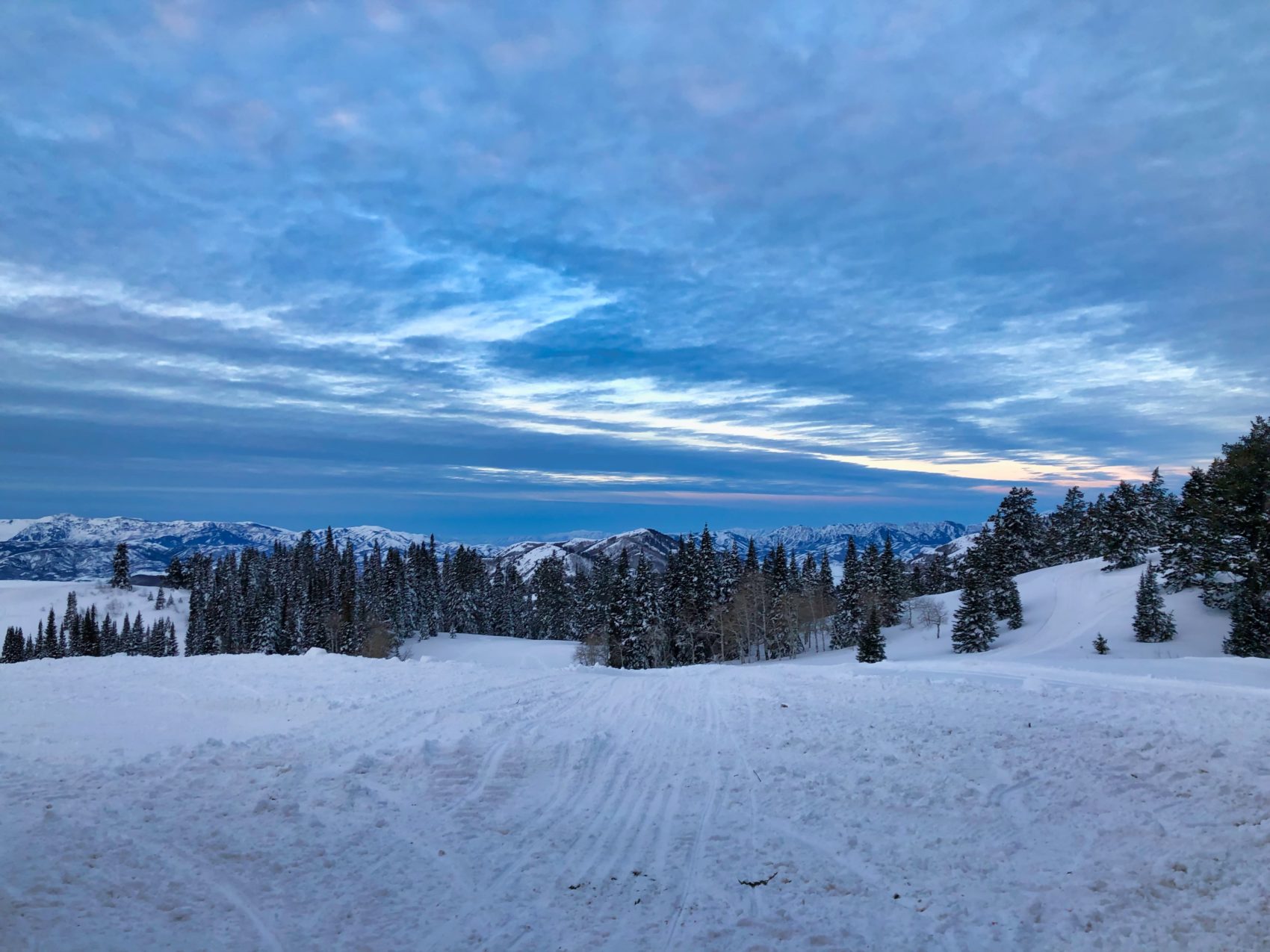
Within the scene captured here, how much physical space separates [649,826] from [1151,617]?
4558 centimetres

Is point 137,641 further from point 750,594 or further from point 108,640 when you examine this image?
point 750,594

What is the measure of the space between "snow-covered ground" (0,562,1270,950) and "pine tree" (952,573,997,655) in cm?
3715

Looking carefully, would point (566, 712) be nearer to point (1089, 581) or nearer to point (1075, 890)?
point (1075, 890)

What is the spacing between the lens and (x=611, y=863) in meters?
7.04

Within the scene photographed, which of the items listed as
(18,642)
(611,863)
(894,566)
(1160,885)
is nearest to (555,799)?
(611,863)

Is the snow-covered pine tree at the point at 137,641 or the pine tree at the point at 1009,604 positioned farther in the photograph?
the snow-covered pine tree at the point at 137,641

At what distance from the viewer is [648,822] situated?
26.7ft

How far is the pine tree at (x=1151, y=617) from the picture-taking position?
3997 cm

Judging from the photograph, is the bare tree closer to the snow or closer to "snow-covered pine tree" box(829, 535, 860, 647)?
"snow-covered pine tree" box(829, 535, 860, 647)

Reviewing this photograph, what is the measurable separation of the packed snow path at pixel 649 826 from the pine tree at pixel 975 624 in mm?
37846

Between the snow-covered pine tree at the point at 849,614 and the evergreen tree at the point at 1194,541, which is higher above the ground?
the evergreen tree at the point at 1194,541

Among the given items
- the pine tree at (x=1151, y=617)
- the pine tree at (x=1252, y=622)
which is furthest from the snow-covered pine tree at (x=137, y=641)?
the pine tree at (x=1252, y=622)

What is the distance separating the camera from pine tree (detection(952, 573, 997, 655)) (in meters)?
48.4

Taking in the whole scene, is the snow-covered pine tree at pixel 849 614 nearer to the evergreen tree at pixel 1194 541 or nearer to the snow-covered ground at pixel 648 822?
the evergreen tree at pixel 1194 541
